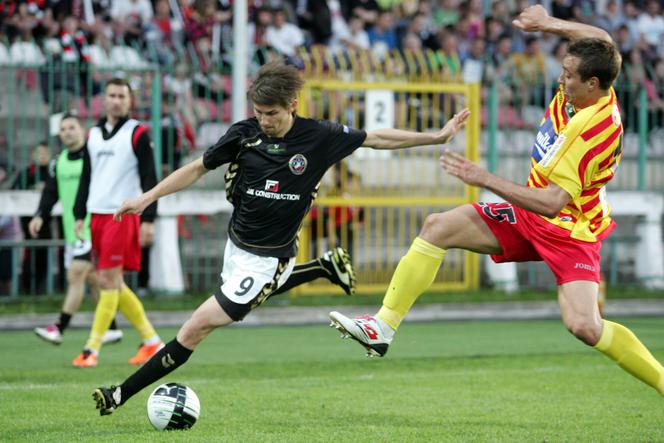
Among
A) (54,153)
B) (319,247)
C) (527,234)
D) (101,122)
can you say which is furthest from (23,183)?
(527,234)

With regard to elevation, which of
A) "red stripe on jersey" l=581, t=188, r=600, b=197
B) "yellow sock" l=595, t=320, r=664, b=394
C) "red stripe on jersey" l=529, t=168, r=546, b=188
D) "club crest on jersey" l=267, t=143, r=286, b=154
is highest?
"club crest on jersey" l=267, t=143, r=286, b=154

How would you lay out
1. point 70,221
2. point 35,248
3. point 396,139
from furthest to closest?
1. point 35,248
2. point 70,221
3. point 396,139

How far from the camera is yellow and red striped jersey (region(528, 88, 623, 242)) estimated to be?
6.92m

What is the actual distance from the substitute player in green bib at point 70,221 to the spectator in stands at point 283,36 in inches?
260

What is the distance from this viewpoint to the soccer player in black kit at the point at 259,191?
7.23m

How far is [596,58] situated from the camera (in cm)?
689

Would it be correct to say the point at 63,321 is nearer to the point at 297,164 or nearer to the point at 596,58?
the point at 297,164

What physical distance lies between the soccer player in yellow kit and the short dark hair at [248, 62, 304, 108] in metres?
1.23

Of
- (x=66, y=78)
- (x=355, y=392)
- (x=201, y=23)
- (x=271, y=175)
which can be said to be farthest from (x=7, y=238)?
(x=271, y=175)

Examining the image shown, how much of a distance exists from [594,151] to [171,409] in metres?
3.03

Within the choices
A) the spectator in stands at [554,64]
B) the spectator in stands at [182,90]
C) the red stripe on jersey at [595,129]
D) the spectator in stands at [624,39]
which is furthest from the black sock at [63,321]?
the spectator in stands at [624,39]

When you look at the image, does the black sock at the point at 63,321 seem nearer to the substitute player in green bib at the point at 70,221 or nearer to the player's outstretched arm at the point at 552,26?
the substitute player in green bib at the point at 70,221

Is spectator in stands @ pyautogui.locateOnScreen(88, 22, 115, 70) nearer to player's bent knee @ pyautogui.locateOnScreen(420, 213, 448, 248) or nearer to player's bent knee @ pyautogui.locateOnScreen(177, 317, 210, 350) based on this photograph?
player's bent knee @ pyautogui.locateOnScreen(177, 317, 210, 350)

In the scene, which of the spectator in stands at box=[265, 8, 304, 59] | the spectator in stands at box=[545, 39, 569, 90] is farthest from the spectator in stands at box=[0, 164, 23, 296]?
the spectator in stands at box=[545, 39, 569, 90]
